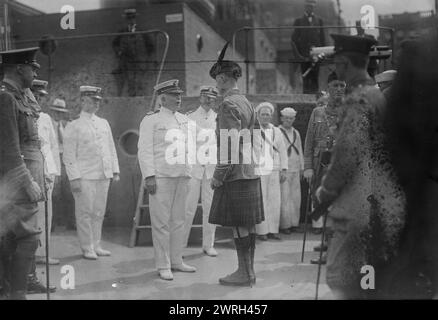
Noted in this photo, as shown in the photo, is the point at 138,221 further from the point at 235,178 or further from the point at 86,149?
the point at 235,178

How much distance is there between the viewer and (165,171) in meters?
4.92

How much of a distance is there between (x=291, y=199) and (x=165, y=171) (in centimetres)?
266

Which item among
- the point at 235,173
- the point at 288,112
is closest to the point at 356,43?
the point at 235,173

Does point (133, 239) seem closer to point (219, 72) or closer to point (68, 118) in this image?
point (68, 118)

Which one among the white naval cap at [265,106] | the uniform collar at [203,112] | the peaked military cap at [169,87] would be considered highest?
the peaked military cap at [169,87]

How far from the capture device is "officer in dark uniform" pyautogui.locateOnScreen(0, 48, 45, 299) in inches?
145

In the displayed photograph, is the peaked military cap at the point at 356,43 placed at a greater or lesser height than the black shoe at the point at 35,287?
greater

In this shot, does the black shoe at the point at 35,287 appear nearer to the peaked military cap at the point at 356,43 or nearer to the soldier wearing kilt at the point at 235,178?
the soldier wearing kilt at the point at 235,178

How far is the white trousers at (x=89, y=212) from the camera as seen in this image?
573cm

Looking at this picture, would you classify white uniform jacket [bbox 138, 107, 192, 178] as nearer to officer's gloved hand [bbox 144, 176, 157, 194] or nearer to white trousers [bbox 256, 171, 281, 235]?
officer's gloved hand [bbox 144, 176, 157, 194]

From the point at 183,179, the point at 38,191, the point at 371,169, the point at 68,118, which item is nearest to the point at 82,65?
the point at 68,118

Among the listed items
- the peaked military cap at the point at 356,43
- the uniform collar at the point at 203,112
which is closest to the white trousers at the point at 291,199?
the uniform collar at the point at 203,112

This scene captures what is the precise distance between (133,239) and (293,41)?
3.42 m

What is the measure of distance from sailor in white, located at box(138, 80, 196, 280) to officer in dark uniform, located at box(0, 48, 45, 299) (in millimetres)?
1269
